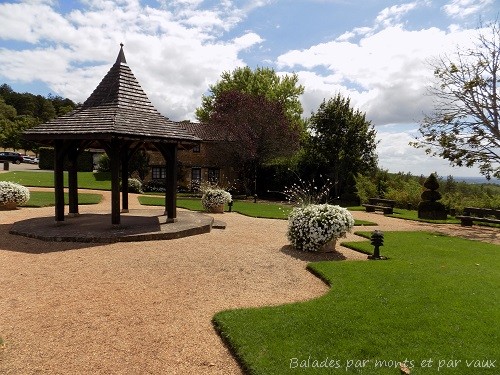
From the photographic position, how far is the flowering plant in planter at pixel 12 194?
16047 millimetres

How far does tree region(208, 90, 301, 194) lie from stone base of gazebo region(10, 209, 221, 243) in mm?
17718

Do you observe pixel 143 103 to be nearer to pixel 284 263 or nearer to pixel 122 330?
pixel 284 263

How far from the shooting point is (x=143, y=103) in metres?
13.2

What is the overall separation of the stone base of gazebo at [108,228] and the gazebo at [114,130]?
1.60ft

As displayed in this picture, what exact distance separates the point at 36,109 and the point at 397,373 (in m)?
97.9

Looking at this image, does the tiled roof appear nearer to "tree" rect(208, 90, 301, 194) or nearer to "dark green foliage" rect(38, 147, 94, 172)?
"tree" rect(208, 90, 301, 194)

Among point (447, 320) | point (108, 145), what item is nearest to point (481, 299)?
point (447, 320)

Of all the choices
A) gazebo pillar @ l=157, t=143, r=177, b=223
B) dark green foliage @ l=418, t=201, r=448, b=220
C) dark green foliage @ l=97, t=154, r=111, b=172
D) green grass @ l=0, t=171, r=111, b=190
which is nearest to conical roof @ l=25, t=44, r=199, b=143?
gazebo pillar @ l=157, t=143, r=177, b=223

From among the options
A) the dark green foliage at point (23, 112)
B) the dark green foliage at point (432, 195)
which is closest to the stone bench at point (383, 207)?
the dark green foliage at point (432, 195)

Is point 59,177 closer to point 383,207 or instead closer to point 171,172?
point 171,172

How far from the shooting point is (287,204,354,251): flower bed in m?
9.85

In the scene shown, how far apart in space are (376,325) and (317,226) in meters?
4.83

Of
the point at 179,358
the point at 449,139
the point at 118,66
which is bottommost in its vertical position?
the point at 179,358

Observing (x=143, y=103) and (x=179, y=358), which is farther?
(x=143, y=103)
